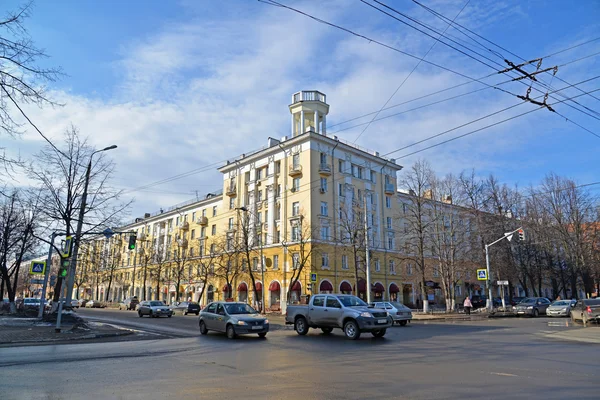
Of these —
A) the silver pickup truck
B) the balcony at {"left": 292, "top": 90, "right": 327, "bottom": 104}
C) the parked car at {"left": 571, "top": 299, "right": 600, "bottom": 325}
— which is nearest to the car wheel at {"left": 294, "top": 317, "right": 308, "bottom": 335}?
the silver pickup truck

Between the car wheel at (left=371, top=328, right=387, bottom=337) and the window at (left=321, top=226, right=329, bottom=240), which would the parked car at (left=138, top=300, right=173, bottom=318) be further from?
the car wheel at (left=371, top=328, right=387, bottom=337)

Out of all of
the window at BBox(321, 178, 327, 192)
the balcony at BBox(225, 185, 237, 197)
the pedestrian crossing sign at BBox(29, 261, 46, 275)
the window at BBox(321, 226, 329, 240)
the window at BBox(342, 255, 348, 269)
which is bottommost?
the pedestrian crossing sign at BBox(29, 261, 46, 275)

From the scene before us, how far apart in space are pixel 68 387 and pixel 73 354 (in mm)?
5631

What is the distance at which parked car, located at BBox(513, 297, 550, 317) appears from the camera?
120ft

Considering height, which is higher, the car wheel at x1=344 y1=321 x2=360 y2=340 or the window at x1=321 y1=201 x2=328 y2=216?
the window at x1=321 y1=201 x2=328 y2=216

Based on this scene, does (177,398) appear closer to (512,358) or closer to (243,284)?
(512,358)

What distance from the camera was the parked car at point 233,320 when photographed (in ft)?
57.6

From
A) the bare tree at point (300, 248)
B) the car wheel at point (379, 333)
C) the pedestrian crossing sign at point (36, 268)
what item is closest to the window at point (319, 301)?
the car wheel at point (379, 333)

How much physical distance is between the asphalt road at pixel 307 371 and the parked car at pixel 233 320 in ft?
8.86

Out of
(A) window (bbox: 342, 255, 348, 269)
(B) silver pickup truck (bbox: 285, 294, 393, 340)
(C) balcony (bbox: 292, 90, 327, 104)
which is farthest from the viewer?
(C) balcony (bbox: 292, 90, 327, 104)

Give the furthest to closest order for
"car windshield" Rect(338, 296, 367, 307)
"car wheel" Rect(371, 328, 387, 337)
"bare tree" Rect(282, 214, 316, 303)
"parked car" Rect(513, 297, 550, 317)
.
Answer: "bare tree" Rect(282, 214, 316, 303), "parked car" Rect(513, 297, 550, 317), "car windshield" Rect(338, 296, 367, 307), "car wheel" Rect(371, 328, 387, 337)

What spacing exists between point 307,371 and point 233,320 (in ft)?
29.2

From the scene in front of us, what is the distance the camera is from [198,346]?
14.8 m

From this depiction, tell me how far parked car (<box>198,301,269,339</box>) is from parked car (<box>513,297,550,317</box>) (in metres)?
27.7
